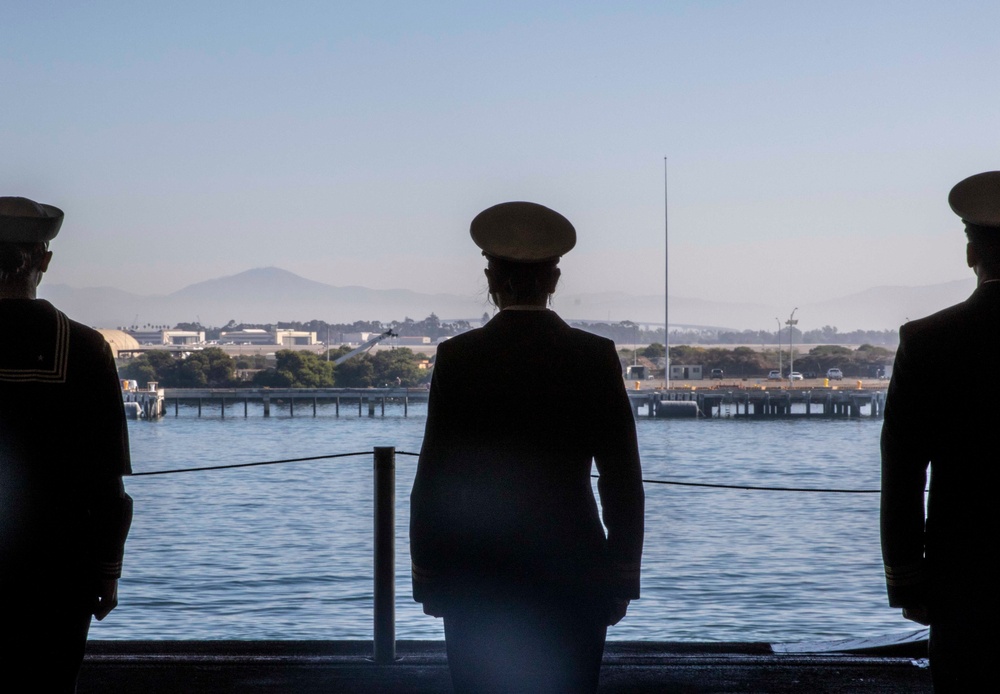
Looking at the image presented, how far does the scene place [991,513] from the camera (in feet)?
6.06

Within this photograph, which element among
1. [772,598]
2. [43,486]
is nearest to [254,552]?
[772,598]

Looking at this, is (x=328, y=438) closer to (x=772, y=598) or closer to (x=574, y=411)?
(x=772, y=598)

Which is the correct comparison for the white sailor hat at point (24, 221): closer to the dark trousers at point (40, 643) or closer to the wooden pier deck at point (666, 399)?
the dark trousers at point (40, 643)

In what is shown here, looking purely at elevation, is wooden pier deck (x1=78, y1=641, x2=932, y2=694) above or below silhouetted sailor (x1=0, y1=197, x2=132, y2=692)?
below

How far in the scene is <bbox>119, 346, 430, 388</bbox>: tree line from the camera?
339 ft

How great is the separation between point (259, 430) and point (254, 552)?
176ft

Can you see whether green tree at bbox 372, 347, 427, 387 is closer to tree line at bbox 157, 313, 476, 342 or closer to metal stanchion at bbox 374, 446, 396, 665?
tree line at bbox 157, 313, 476, 342

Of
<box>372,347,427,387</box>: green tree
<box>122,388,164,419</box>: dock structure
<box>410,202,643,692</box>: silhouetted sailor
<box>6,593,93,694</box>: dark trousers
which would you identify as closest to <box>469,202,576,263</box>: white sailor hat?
<box>410,202,643,692</box>: silhouetted sailor

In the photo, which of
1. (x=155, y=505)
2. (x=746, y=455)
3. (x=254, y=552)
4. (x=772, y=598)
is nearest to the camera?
(x=772, y=598)

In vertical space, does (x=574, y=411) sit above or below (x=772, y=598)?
above

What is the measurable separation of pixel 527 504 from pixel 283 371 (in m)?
103

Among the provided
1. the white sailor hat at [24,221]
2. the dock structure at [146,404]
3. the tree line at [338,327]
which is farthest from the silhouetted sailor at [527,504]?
the tree line at [338,327]

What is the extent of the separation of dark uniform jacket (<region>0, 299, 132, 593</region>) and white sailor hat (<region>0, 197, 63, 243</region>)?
125mm

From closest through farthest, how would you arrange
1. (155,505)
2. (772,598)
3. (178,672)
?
1. (178,672)
2. (772,598)
3. (155,505)
